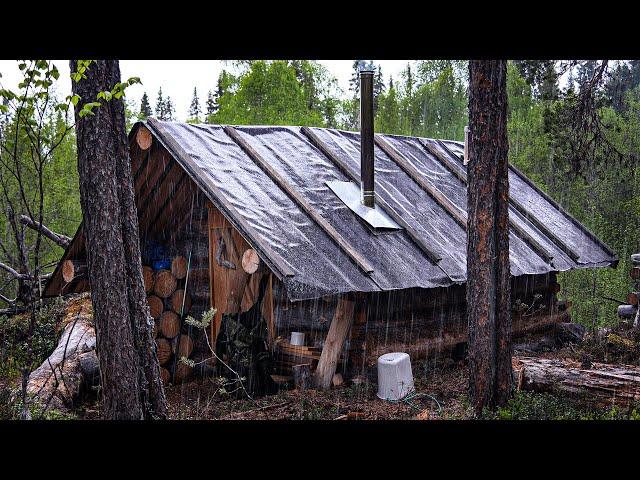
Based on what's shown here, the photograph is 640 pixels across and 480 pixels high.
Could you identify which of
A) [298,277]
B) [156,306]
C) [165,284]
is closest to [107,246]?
[298,277]

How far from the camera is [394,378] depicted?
888 cm

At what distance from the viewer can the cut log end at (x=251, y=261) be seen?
8602 mm

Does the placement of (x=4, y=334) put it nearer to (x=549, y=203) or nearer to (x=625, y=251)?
(x=549, y=203)

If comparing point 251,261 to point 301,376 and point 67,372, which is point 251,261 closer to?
point 301,376

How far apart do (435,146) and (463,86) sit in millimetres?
23674

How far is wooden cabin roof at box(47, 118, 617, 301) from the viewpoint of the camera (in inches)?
346

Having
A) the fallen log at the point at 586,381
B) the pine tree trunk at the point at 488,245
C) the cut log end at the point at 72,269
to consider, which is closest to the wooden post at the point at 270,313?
the pine tree trunk at the point at 488,245

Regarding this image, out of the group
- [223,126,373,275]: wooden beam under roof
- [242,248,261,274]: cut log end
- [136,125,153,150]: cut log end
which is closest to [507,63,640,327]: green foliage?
[223,126,373,275]: wooden beam under roof

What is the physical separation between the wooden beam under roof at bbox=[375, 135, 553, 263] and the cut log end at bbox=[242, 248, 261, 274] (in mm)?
4783

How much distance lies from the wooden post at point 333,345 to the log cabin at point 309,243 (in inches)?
0.6

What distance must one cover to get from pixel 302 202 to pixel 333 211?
0.58m

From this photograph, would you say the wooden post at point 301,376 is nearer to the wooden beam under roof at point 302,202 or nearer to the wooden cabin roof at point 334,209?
the wooden cabin roof at point 334,209

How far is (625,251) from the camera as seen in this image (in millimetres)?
25766

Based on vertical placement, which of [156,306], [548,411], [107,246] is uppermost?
[107,246]
